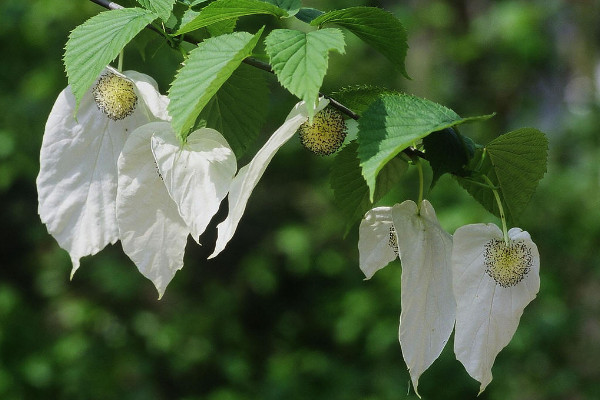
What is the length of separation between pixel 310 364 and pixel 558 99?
1.46 metres

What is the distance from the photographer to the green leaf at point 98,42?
44cm

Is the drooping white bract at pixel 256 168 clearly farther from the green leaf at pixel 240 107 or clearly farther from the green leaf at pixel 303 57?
the green leaf at pixel 240 107

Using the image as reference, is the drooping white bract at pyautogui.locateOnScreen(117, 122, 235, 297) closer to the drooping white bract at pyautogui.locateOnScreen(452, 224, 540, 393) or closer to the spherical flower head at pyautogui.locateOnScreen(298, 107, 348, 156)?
the spherical flower head at pyautogui.locateOnScreen(298, 107, 348, 156)

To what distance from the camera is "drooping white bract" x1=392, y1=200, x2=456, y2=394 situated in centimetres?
46

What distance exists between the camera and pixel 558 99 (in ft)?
9.66

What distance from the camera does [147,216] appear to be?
48 centimetres

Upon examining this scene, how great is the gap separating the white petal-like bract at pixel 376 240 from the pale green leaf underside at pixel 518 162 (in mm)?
80

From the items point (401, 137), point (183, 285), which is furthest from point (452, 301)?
point (183, 285)

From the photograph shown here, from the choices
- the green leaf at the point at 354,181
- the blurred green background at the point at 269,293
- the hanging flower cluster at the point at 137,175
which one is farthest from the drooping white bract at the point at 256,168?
the blurred green background at the point at 269,293

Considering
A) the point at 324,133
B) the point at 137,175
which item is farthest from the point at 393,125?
the point at 137,175

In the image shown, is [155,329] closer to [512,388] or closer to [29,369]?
[29,369]

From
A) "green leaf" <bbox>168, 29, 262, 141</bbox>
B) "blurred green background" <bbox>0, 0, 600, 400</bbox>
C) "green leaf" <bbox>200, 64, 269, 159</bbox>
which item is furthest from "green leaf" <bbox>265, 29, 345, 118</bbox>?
"blurred green background" <bbox>0, 0, 600, 400</bbox>

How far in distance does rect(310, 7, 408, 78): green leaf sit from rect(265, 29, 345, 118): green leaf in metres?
0.03

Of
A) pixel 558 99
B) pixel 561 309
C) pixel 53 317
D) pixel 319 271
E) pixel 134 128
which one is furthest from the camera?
pixel 558 99
